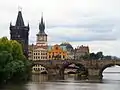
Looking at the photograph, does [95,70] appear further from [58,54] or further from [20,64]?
[58,54]

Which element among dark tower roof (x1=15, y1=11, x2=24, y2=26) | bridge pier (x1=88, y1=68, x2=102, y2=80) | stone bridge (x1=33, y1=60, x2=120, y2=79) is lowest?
bridge pier (x1=88, y1=68, x2=102, y2=80)

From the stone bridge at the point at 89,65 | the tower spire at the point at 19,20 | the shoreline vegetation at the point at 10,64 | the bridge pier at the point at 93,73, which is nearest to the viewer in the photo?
the shoreline vegetation at the point at 10,64

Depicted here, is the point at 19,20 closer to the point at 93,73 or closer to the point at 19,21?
the point at 19,21

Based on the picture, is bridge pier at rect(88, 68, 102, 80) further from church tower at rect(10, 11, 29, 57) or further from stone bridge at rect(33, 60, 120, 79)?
church tower at rect(10, 11, 29, 57)

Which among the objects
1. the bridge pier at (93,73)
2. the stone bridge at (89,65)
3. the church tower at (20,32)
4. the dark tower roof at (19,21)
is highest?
the dark tower roof at (19,21)

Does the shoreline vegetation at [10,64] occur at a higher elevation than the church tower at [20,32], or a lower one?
lower

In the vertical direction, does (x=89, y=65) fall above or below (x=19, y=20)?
below

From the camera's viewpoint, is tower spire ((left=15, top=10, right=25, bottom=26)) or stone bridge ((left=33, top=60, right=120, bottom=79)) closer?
stone bridge ((left=33, top=60, right=120, bottom=79))

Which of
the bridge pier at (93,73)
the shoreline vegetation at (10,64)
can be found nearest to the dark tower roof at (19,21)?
the bridge pier at (93,73)

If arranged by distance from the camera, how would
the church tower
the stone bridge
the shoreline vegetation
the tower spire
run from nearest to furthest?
the shoreline vegetation < the stone bridge < the tower spire < the church tower

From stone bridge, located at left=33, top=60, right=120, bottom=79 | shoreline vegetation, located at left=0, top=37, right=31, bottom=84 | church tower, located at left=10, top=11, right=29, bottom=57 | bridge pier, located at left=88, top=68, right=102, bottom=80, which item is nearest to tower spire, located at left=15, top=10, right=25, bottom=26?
church tower, located at left=10, top=11, right=29, bottom=57

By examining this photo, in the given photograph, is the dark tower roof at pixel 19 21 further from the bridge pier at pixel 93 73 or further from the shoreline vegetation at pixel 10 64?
the shoreline vegetation at pixel 10 64

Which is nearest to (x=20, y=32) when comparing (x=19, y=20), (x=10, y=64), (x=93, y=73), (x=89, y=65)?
(x=19, y=20)

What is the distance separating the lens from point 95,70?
398 feet
